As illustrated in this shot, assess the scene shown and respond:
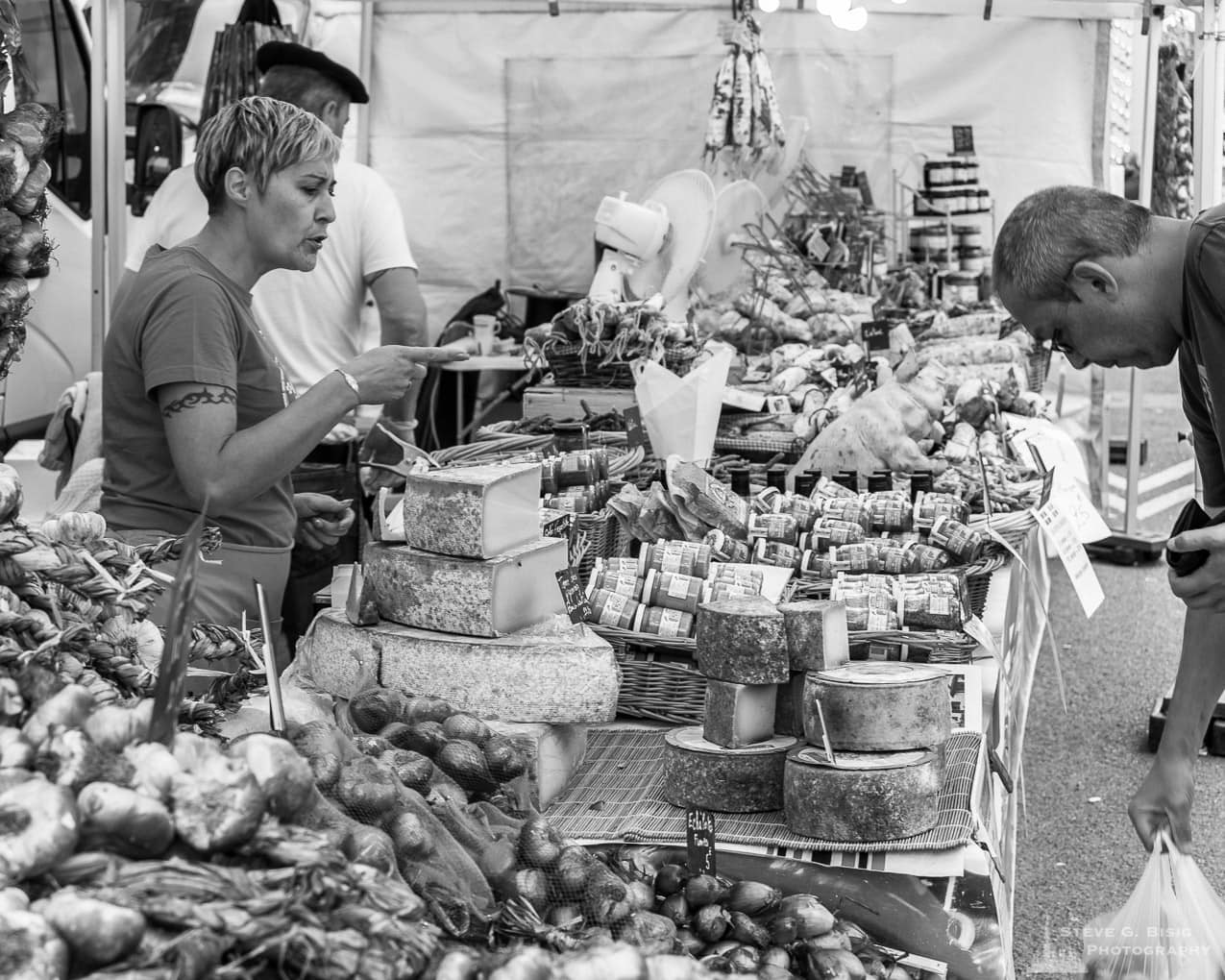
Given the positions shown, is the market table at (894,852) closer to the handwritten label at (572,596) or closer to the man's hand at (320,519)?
the handwritten label at (572,596)

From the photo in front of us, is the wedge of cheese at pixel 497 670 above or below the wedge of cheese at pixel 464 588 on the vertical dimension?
below

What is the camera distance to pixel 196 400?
89.3 inches

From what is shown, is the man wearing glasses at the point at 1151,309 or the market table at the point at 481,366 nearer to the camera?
the man wearing glasses at the point at 1151,309

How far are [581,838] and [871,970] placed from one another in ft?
1.48

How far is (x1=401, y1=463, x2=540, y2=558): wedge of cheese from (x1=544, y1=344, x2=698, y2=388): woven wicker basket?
8.20 feet

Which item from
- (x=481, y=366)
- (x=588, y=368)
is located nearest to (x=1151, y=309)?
(x=588, y=368)

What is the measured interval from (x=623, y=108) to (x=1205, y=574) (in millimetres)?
6016

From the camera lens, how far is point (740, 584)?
8.79ft

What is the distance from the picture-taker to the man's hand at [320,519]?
2.95m

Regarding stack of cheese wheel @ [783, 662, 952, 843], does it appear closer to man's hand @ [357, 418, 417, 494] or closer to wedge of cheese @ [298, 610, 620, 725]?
wedge of cheese @ [298, 610, 620, 725]

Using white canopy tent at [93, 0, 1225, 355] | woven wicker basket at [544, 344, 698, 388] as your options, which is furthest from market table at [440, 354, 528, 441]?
woven wicker basket at [544, 344, 698, 388]

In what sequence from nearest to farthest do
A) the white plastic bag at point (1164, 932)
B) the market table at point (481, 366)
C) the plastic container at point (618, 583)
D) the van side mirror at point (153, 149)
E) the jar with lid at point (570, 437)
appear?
the white plastic bag at point (1164, 932) → the plastic container at point (618, 583) → the jar with lid at point (570, 437) → the van side mirror at point (153, 149) → the market table at point (481, 366)

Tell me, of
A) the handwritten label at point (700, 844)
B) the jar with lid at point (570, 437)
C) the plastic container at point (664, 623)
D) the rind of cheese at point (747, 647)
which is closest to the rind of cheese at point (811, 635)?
the rind of cheese at point (747, 647)

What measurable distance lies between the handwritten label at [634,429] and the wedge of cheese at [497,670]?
5.36ft
